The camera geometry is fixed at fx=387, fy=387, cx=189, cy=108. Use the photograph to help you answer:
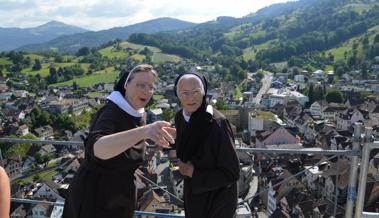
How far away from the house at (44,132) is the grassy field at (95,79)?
3367 cm

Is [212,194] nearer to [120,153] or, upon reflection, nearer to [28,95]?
[120,153]

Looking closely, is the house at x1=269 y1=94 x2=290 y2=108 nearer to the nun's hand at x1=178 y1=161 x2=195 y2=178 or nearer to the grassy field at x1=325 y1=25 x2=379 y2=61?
the grassy field at x1=325 y1=25 x2=379 y2=61

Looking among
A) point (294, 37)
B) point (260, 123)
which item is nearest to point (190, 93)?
point (260, 123)

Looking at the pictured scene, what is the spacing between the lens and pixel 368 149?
270 cm

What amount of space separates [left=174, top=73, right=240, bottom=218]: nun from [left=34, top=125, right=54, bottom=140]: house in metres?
40.0

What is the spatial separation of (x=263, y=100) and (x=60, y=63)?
54.0 metres

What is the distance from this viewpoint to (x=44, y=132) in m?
40.6

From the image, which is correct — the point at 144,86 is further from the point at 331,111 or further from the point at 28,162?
the point at 331,111

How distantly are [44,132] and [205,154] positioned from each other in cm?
4135

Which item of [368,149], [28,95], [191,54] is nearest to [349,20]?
[191,54]

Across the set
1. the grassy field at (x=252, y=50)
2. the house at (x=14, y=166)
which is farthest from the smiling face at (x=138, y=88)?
the grassy field at (x=252, y=50)

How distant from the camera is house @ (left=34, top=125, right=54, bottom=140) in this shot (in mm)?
39850

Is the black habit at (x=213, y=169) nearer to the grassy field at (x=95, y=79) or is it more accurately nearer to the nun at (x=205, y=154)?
the nun at (x=205, y=154)

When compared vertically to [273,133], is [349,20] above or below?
above
